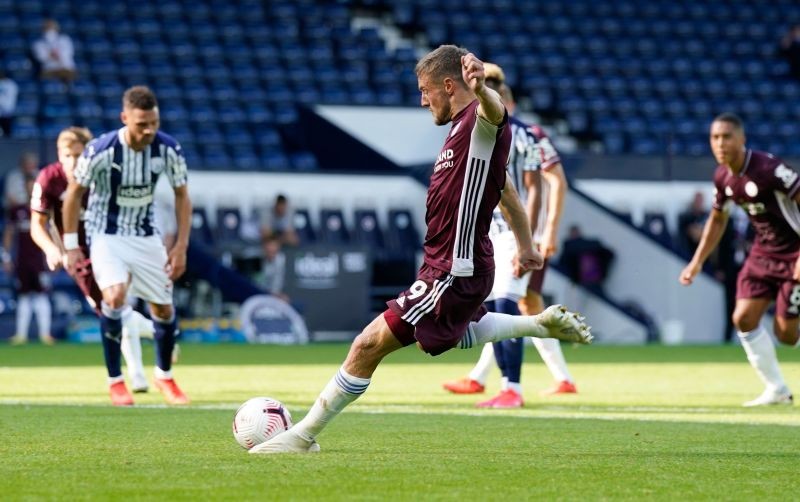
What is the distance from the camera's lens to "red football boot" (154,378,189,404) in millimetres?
10742

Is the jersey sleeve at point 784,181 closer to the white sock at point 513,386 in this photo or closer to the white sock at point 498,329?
the white sock at point 513,386

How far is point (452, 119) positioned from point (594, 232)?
55.5ft

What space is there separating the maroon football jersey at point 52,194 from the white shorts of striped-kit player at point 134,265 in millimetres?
1175

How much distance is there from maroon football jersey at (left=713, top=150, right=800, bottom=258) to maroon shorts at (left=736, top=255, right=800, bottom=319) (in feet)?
0.20

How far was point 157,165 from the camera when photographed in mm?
10625

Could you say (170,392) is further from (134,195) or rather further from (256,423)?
(256,423)

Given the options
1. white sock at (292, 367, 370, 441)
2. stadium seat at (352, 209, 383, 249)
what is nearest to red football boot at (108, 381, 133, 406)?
white sock at (292, 367, 370, 441)

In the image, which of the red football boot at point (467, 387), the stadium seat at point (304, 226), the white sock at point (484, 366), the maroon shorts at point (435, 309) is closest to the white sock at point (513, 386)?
the white sock at point (484, 366)

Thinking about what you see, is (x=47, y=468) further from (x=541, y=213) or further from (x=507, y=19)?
(x=507, y=19)

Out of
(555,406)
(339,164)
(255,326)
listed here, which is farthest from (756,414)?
(339,164)

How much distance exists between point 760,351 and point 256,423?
5.27 m

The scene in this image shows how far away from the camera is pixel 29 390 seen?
11914 mm

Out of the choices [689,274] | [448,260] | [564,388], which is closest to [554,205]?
[689,274]

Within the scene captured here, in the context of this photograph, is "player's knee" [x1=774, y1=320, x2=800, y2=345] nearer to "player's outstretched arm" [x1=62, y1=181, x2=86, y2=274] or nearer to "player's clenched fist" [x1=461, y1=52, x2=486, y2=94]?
"player's outstretched arm" [x1=62, y1=181, x2=86, y2=274]
